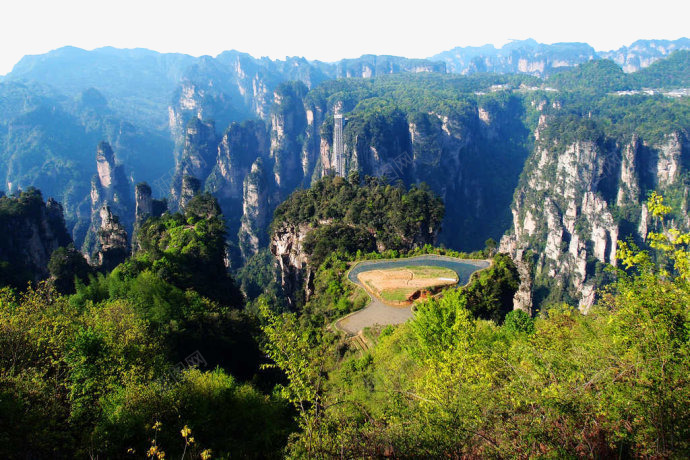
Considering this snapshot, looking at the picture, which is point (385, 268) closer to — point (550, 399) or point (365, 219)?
point (365, 219)

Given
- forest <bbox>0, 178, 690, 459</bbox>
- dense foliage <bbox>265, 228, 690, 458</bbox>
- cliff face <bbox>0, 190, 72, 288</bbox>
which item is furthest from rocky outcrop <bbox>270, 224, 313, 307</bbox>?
dense foliage <bbox>265, 228, 690, 458</bbox>

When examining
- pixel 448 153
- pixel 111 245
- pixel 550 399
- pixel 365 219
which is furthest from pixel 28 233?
pixel 448 153

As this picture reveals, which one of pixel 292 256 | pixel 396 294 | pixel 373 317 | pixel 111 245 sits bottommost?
pixel 111 245

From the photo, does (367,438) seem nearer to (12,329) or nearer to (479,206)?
(12,329)

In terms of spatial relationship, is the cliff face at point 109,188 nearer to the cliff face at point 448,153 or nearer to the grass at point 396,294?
the cliff face at point 448,153

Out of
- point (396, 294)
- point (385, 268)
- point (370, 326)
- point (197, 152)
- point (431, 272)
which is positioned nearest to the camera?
point (370, 326)

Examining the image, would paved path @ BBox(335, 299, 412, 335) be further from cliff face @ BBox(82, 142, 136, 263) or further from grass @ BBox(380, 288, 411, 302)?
cliff face @ BBox(82, 142, 136, 263)

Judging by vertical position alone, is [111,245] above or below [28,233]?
below

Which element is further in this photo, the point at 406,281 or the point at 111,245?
the point at 111,245
